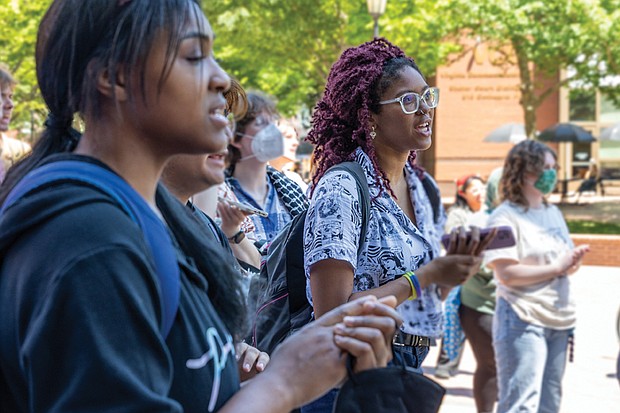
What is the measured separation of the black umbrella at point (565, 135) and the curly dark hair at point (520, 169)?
86.9 ft

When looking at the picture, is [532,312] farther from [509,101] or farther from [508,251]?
[509,101]

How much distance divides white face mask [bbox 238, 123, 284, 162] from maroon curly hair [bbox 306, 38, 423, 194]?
1.80m

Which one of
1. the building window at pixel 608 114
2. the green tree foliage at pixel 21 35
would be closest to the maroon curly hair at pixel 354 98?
the green tree foliage at pixel 21 35

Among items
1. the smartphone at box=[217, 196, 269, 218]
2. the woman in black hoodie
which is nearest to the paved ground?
the smartphone at box=[217, 196, 269, 218]

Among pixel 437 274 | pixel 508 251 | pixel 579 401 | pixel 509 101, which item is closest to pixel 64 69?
pixel 437 274

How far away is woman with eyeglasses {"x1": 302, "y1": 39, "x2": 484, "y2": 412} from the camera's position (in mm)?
3197

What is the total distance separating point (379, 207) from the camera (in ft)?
11.1

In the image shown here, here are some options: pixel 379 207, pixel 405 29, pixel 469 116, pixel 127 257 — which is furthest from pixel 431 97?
pixel 469 116

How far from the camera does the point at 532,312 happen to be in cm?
607

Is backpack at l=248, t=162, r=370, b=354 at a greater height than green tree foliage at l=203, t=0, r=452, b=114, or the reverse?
green tree foliage at l=203, t=0, r=452, b=114

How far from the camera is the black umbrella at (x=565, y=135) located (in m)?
31.9

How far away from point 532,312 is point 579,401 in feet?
7.26

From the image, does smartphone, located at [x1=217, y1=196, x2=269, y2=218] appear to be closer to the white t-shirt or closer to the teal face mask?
the white t-shirt

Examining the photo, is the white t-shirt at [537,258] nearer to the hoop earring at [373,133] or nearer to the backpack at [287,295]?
the hoop earring at [373,133]
